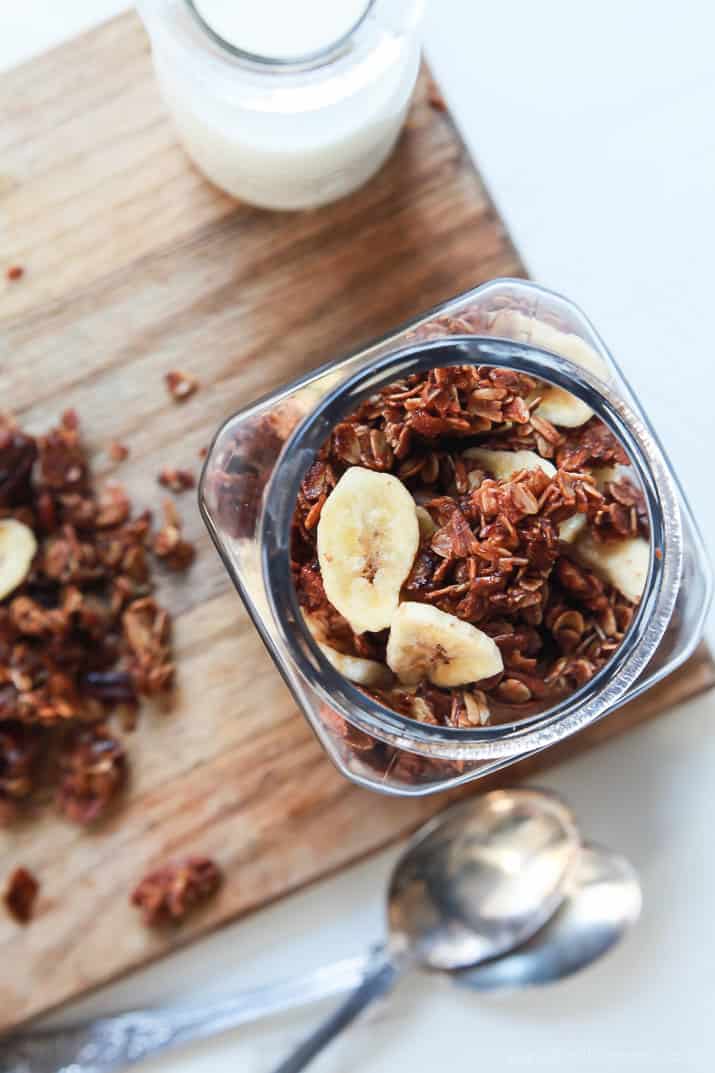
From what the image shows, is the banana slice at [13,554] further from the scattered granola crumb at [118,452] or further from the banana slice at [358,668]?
the banana slice at [358,668]

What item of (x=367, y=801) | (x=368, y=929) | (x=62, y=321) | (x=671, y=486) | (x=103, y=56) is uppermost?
(x=103, y=56)

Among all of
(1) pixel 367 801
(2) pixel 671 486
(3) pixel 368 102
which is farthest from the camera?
(1) pixel 367 801

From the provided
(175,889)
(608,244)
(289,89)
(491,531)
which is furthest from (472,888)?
(289,89)

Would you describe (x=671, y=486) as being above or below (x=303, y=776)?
above

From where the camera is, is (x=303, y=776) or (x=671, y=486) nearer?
(x=671, y=486)

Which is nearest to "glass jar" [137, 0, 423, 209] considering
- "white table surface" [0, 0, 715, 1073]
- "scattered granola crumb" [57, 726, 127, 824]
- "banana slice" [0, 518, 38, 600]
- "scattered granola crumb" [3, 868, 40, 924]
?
"white table surface" [0, 0, 715, 1073]

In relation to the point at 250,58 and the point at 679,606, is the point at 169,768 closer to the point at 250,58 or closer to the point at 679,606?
the point at 679,606

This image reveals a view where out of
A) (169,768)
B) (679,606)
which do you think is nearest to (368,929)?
(169,768)
